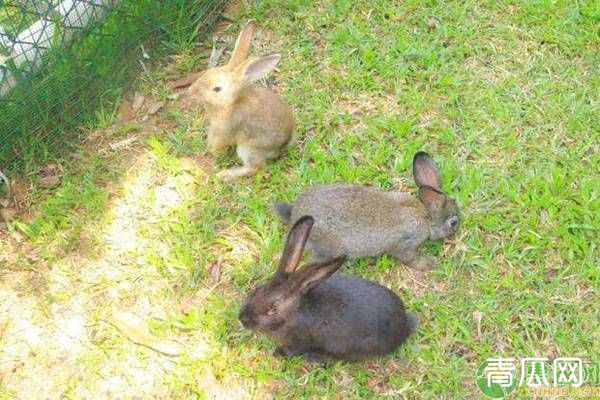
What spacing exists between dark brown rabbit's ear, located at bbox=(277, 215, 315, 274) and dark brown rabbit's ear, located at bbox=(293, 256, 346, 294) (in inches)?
3.6

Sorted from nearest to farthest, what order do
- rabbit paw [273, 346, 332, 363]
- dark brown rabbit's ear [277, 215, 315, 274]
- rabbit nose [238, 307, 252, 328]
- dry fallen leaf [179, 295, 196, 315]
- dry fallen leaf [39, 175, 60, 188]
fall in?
dark brown rabbit's ear [277, 215, 315, 274]
rabbit nose [238, 307, 252, 328]
rabbit paw [273, 346, 332, 363]
dry fallen leaf [179, 295, 196, 315]
dry fallen leaf [39, 175, 60, 188]

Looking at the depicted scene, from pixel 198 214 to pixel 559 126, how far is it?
100 inches

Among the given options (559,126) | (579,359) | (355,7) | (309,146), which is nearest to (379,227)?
(309,146)

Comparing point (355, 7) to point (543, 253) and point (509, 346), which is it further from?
point (509, 346)

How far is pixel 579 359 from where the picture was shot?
11.9ft

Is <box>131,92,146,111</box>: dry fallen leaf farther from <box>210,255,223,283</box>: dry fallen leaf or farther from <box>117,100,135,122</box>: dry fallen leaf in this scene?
<box>210,255,223,283</box>: dry fallen leaf

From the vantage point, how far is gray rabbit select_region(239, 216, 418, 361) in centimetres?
332

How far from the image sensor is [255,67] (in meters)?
4.18

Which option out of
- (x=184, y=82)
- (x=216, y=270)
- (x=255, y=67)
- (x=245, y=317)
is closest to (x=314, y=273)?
(x=245, y=317)

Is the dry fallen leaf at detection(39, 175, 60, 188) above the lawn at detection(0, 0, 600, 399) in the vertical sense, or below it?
above

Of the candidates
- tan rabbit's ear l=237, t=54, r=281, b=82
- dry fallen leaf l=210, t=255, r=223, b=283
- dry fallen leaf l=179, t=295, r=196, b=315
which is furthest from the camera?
tan rabbit's ear l=237, t=54, r=281, b=82

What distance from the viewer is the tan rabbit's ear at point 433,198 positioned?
3.89 m

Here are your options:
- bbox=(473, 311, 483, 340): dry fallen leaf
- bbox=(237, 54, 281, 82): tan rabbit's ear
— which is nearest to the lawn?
A: bbox=(473, 311, 483, 340): dry fallen leaf

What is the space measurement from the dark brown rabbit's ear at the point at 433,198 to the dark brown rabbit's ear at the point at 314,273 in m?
0.99
